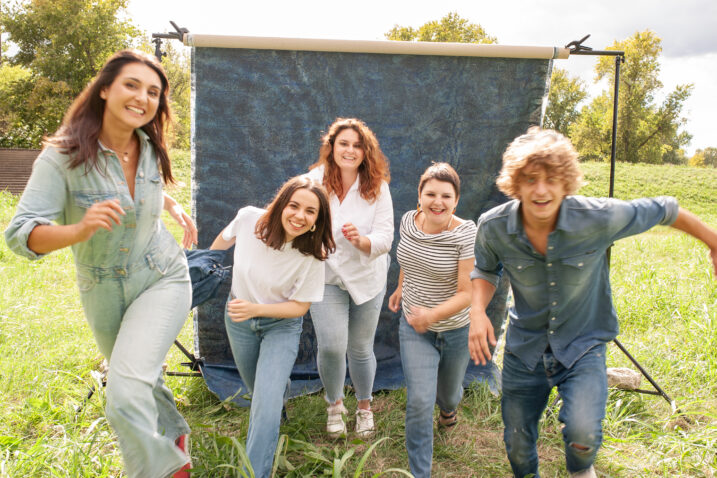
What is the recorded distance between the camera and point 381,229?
2.94m

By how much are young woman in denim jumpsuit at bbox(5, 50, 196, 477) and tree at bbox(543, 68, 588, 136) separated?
135 feet

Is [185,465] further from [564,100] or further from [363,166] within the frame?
[564,100]

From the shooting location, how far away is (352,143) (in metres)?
2.92

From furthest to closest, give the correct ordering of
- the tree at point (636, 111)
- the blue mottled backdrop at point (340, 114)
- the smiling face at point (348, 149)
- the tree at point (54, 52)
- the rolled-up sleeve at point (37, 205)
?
1. the tree at point (636, 111)
2. the tree at point (54, 52)
3. the blue mottled backdrop at point (340, 114)
4. the smiling face at point (348, 149)
5. the rolled-up sleeve at point (37, 205)

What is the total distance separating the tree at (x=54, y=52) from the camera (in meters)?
22.0

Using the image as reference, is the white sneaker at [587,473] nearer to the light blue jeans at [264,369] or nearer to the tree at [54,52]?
the light blue jeans at [264,369]

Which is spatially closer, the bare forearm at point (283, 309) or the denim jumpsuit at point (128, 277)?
the denim jumpsuit at point (128, 277)

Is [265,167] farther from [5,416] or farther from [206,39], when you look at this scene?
[5,416]

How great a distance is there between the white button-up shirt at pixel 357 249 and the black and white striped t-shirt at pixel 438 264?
216 millimetres

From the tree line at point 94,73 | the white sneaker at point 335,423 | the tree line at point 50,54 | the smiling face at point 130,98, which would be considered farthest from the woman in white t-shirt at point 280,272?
the tree line at point 50,54

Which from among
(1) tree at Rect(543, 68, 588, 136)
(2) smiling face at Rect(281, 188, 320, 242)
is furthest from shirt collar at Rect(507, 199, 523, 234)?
(1) tree at Rect(543, 68, 588, 136)

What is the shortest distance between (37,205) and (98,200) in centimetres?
22

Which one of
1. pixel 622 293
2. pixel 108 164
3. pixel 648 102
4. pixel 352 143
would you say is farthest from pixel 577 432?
pixel 648 102

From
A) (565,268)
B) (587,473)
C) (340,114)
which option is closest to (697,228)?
(565,268)
